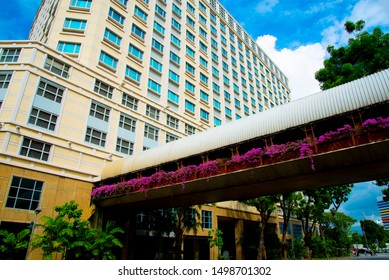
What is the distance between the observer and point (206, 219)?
30656mm

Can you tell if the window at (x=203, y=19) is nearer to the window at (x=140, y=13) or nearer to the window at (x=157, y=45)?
the window at (x=140, y=13)

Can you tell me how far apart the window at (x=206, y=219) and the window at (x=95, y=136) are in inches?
559

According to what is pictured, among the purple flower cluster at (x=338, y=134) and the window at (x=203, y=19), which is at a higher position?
the window at (x=203, y=19)

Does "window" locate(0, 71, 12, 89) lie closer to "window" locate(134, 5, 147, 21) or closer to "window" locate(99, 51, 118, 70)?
"window" locate(99, 51, 118, 70)

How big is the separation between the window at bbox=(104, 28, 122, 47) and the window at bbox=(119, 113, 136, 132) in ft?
28.3

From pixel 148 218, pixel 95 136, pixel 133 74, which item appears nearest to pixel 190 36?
pixel 133 74

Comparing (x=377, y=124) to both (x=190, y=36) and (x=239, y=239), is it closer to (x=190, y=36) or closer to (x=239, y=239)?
(x=239, y=239)

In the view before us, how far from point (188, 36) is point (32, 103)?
90.1ft

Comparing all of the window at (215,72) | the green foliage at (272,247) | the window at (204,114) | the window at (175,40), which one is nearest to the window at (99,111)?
the window at (204,114)

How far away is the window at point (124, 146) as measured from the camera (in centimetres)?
2489

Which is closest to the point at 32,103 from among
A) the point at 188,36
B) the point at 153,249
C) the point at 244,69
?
the point at 153,249

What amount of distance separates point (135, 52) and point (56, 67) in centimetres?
1053

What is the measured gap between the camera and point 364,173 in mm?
11695
